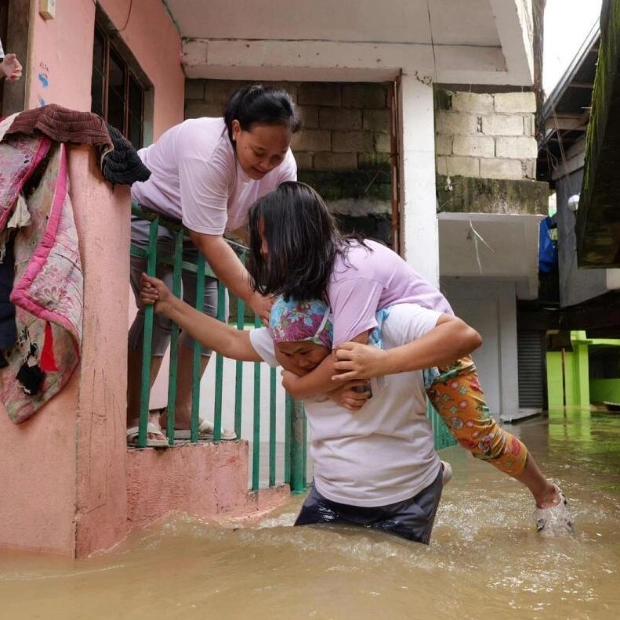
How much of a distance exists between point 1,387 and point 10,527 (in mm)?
396

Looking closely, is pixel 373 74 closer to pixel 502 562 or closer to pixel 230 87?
pixel 230 87

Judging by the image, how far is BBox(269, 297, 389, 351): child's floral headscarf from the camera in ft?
6.07

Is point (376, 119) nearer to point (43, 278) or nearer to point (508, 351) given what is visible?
point (508, 351)

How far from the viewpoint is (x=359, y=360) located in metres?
1.74

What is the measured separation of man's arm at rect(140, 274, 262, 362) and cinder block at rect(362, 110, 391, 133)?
515cm

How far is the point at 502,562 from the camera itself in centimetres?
196

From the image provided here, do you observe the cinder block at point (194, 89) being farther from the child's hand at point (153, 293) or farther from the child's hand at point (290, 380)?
the child's hand at point (290, 380)

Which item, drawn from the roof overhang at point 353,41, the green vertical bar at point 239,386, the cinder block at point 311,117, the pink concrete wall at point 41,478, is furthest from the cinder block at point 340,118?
the pink concrete wall at point 41,478

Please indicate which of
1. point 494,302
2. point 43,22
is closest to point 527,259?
point 494,302

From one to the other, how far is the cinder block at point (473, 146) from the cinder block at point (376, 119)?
0.75 metres

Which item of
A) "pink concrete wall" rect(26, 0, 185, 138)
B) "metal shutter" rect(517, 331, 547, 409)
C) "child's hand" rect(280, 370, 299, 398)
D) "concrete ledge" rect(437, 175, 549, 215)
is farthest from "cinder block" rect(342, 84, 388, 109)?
"metal shutter" rect(517, 331, 547, 409)

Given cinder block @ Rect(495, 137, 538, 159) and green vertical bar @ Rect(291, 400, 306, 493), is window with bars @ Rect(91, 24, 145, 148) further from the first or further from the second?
cinder block @ Rect(495, 137, 538, 159)

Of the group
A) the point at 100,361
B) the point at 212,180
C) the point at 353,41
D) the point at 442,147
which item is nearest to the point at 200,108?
the point at 353,41

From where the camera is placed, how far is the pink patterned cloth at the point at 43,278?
183cm
